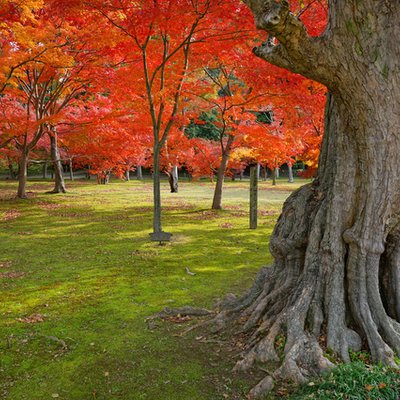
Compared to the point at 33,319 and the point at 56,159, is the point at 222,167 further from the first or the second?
the point at 33,319

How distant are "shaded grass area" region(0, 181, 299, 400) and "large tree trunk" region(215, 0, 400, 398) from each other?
2.62 feet

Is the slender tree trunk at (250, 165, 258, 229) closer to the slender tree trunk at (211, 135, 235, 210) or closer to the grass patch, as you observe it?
the slender tree trunk at (211, 135, 235, 210)

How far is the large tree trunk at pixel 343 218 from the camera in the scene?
4004 mm

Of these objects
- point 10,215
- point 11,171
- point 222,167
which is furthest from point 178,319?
point 11,171

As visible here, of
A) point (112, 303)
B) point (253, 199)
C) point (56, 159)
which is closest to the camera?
point (112, 303)

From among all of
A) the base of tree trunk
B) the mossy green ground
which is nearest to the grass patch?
the mossy green ground

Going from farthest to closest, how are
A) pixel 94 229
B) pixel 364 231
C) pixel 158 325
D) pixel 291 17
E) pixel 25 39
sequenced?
pixel 94 229
pixel 25 39
pixel 158 325
pixel 364 231
pixel 291 17

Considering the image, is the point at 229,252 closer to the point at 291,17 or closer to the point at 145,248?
the point at 145,248

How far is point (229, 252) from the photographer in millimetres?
10367

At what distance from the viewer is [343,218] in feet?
15.3

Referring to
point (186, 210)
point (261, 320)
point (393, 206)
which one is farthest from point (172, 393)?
point (186, 210)

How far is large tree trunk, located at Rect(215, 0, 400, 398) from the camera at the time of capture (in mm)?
4004

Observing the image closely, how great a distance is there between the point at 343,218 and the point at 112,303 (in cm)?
399

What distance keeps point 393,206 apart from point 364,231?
43cm
